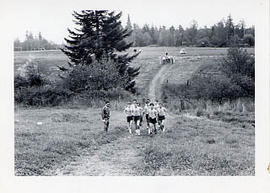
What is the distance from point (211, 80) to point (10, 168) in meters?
4.77

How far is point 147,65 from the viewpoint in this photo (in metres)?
9.93

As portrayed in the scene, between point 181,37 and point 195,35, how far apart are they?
0.31 metres

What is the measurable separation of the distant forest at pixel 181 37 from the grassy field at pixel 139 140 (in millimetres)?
177

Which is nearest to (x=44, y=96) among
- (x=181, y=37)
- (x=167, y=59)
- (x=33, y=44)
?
(x=33, y=44)

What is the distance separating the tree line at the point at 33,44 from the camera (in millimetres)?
9492

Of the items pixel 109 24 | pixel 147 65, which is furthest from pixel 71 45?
pixel 147 65

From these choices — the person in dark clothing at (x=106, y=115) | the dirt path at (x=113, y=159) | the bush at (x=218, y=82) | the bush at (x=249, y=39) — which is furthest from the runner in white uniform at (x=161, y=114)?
the bush at (x=249, y=39)

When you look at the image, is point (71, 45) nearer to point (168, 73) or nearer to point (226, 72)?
point (168, 73)

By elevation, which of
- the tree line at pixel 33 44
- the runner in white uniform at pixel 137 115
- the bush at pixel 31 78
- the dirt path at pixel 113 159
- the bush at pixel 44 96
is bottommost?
the dirt path at pixel 113 159

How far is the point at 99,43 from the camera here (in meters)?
9.98

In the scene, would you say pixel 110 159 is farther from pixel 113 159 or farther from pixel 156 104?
pixel 156 104

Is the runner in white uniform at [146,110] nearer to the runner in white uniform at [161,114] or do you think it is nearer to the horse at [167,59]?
the runner in white uniform at [161,114]

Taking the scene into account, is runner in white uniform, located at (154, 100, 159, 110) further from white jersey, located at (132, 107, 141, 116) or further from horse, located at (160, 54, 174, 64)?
horse, located at (160, 54, 174, 64)

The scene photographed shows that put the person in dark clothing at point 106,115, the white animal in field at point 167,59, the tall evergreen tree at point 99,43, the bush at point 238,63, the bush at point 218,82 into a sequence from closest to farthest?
the bush at point 238,63 < the bush at point 218,82 < the tall evergreen tree at point 99,43 < the person in dark clothing at point 106,115 < the white animal in field at point 167,59
